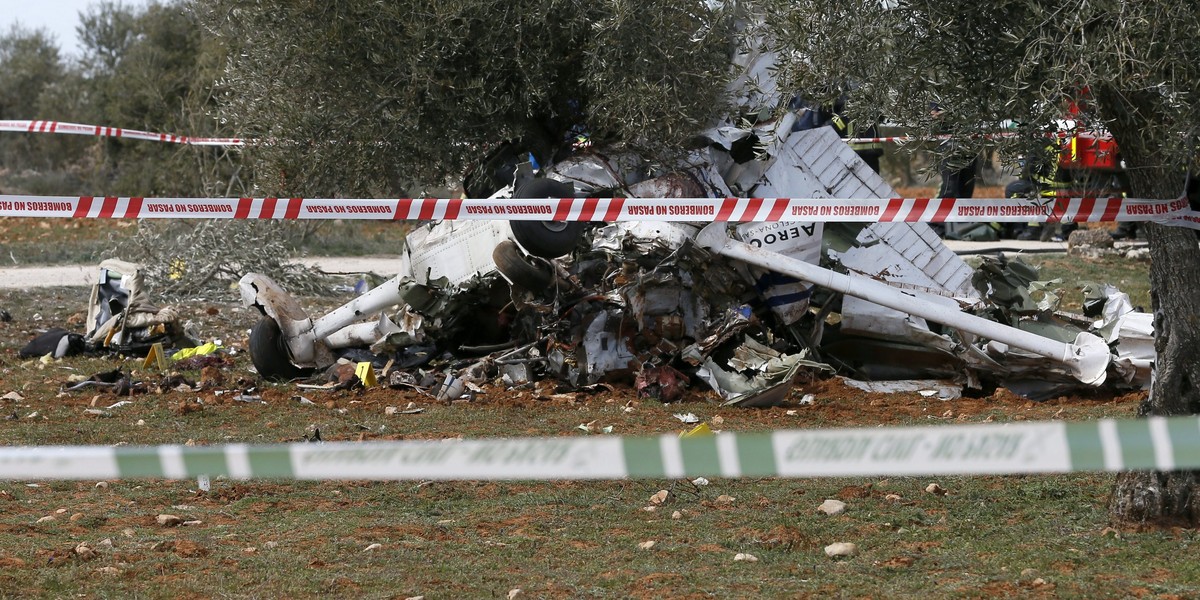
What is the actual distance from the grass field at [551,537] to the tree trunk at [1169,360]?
11 centimetres

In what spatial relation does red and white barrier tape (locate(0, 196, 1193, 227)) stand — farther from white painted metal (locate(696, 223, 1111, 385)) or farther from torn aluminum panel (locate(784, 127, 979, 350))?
torn aluminum panel (locate(784, 127, 979, 350))

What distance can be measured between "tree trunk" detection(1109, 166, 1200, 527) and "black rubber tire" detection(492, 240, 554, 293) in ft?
15.1

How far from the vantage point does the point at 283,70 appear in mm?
9211

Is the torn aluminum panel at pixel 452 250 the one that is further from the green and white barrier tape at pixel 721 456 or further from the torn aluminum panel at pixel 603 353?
the green and white barrier tape at pixel 721 456

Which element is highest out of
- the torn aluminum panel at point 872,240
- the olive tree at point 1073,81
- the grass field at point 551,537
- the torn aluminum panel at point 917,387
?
the olive tree at point 1073,81

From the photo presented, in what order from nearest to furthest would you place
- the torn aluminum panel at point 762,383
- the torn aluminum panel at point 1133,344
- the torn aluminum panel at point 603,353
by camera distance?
the torn aluminum panel at point 762,383 < the torn aluminum panel at point 1133,344 < the torn aluminum panel at point 603,353

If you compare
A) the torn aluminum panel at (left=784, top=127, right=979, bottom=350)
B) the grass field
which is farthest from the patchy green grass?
the grass field

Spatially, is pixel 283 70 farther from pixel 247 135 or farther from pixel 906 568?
pixel 906 568

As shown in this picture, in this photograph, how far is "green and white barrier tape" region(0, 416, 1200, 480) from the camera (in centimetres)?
344

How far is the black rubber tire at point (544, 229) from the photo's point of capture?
875 centimetres

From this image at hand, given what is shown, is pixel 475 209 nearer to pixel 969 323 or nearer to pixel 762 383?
pixel 762 383

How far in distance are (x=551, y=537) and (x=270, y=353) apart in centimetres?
507

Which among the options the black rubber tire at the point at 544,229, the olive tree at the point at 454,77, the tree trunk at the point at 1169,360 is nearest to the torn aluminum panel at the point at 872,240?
the olive tree at the point at 454,77

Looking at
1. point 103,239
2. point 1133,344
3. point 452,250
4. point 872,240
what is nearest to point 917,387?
point 872,240
